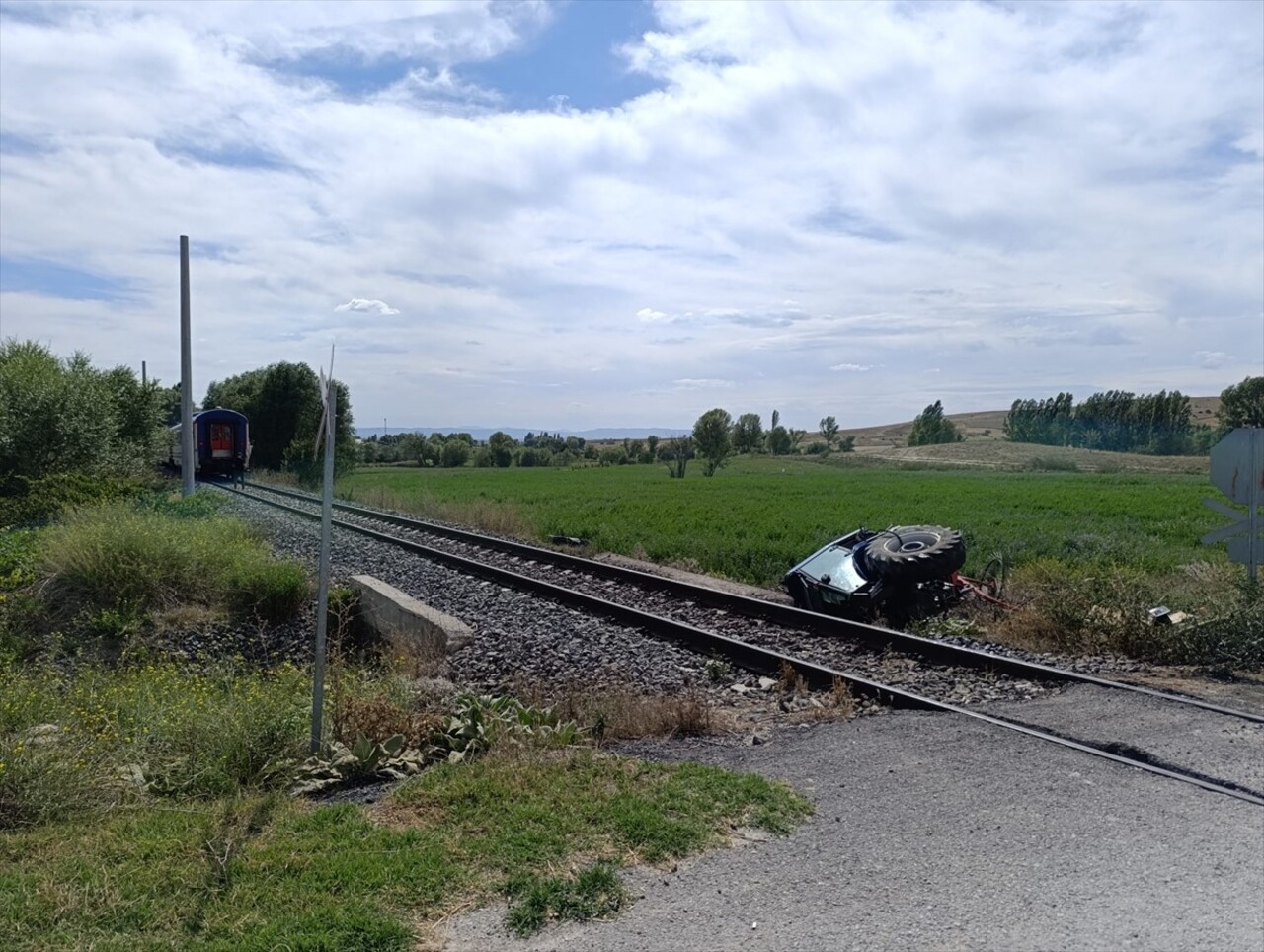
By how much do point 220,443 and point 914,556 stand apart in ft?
123

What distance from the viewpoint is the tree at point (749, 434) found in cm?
10838

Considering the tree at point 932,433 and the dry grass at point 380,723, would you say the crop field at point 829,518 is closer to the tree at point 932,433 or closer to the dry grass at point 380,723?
the dry grass at point 380,723

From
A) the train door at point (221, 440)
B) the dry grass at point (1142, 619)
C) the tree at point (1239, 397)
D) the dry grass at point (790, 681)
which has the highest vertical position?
the tree at point (1239, 397)

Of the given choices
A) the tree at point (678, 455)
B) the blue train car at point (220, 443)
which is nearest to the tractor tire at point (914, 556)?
the blue train car at point (220, 443)

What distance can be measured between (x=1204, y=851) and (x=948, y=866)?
4.14 feet

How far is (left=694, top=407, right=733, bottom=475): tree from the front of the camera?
69.9m

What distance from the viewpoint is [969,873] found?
14.1 ft

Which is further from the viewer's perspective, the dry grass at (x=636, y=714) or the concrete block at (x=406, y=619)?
the concrete block at (x=406, y=619)

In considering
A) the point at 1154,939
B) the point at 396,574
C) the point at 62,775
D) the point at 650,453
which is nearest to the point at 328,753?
the point at 62,775

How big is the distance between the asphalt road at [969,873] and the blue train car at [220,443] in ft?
133

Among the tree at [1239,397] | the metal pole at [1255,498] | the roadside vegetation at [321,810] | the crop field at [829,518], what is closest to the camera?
the roadside vegetation at [321,810]

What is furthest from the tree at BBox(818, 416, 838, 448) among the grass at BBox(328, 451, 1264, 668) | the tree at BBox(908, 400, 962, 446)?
the grass at BBox(328, 451, 1264, 668)

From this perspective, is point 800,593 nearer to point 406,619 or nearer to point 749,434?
point 406,619

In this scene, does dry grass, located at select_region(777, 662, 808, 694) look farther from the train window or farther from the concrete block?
the train window
